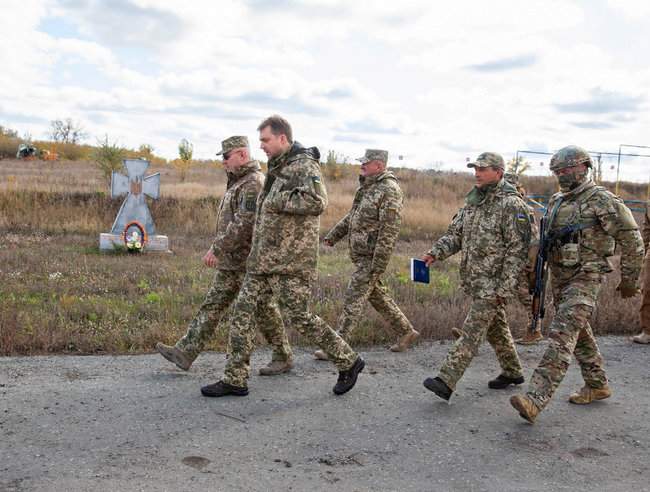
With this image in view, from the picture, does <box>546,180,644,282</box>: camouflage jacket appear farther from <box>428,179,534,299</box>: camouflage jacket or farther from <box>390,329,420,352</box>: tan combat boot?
<box>390,329,420,352</box>: tan combat boot

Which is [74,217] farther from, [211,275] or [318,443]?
[318,443]

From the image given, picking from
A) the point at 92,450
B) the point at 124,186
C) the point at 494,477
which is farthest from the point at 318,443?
the point at 124,186

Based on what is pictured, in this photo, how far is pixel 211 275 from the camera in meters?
11.1

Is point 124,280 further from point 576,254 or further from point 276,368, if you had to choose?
point 576,254

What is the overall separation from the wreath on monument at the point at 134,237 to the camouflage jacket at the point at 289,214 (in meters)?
8.96

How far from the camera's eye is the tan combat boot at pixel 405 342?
7184 millimetres

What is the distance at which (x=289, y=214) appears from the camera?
17.8 ft

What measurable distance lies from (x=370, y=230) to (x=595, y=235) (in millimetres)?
2282

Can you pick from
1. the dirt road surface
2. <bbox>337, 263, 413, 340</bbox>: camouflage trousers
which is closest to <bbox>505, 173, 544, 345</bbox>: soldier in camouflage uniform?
the dirt road surface

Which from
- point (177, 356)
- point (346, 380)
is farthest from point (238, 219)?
point (346, 380)

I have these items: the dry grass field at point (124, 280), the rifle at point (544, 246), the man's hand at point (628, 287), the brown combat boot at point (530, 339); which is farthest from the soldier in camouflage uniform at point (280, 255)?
the brown combat boot at point (530, 339)

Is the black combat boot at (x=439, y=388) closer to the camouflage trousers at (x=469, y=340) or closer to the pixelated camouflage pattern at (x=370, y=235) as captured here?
the camouflage trousers at (x=469, y=340)

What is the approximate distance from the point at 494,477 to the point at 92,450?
244cm

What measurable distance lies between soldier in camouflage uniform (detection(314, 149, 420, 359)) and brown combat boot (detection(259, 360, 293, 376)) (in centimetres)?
54
